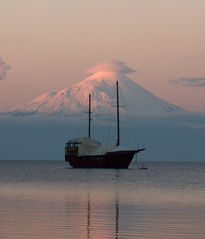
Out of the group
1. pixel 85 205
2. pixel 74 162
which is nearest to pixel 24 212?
→ pixel 85 205

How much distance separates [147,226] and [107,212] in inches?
386

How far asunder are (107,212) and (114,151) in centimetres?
10959

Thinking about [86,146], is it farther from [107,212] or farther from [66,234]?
[66,234]

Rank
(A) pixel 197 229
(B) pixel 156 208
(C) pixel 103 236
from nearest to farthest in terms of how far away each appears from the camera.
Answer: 1. (C) pixel 103 236
2. (A) pixel 197 229
3. (B) pixel 156 208

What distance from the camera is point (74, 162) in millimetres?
172625

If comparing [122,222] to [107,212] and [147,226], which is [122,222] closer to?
[147,226]

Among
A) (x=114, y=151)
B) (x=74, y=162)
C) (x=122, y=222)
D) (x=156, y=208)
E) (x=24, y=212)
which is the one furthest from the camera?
(x=74, y=162)

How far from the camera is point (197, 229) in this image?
116ft

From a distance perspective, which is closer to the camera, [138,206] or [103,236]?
[103,236]

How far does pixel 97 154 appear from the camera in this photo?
528ft

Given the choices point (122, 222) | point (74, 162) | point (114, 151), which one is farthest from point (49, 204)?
point (74, 162)

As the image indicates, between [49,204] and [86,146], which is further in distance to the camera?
[86,146]

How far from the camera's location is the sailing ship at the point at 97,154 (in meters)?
157

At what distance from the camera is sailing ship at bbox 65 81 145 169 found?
515 feet
